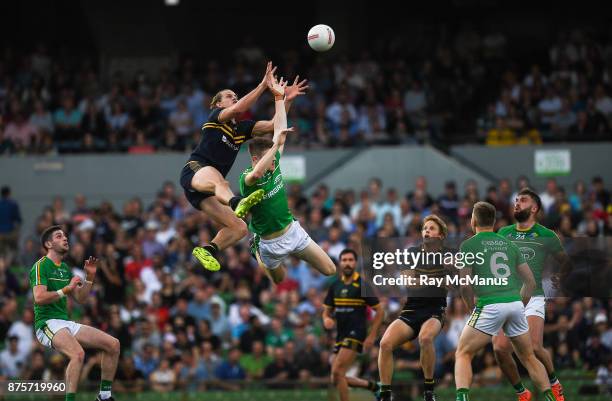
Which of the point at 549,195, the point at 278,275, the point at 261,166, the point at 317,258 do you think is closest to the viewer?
the point at 261,166

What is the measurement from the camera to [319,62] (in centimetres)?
2748

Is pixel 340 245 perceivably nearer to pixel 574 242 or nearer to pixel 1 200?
pixel 574 242

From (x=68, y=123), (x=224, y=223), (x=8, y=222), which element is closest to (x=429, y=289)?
(x=224, y=223)

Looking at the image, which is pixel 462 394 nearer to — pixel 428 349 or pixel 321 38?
pixel 428 349

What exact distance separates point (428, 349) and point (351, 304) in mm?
2218

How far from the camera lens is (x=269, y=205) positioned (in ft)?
44.0

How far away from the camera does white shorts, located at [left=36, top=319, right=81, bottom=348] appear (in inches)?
528

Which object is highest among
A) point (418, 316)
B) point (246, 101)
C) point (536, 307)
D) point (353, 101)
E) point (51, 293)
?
point (353, 101)

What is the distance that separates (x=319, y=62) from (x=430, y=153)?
4.23 meters

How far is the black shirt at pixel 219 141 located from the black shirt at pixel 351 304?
9.01 feet

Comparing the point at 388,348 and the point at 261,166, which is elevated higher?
the point at 261,166

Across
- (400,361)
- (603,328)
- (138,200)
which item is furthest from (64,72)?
(603,328)

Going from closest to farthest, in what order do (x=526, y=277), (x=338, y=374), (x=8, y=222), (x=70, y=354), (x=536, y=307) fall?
(x=526, y=277) → (x=70, y=354) → (x=536, y=307) → (x=338, y=374) → (x=8, y=222)

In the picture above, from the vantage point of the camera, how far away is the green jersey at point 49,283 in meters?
13.4
